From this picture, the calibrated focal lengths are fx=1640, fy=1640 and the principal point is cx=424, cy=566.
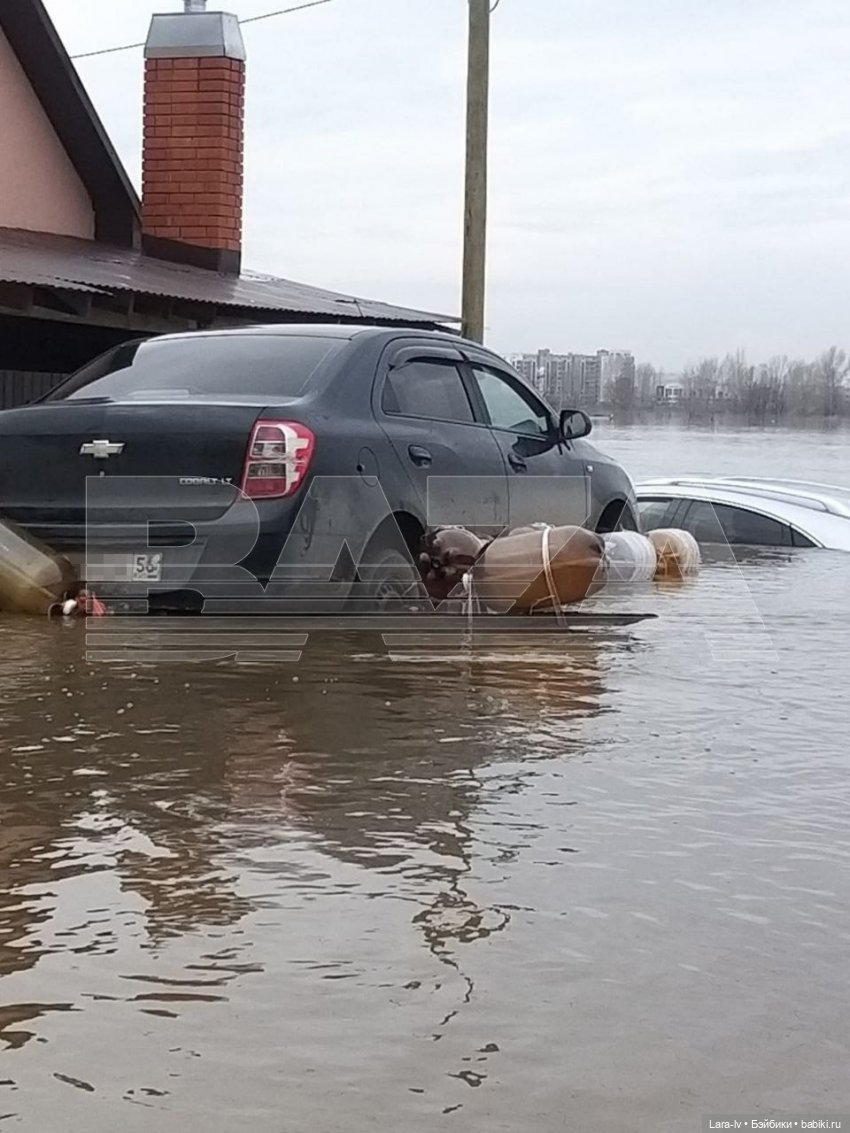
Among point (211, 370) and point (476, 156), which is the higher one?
point (476, 156)

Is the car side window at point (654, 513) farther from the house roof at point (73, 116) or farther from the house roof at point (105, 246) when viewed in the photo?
the house roof at point (73, 116)

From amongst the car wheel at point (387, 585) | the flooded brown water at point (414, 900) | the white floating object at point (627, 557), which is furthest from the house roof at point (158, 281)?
the flooded brown water at point (414, 900)

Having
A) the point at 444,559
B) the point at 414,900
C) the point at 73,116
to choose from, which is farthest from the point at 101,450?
the point at 73,116

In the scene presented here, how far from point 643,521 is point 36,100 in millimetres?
7719

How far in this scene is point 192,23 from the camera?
719 inches

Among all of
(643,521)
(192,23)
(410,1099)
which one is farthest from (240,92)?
(410,1099)

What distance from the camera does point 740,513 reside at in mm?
13703

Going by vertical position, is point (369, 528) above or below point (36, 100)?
below

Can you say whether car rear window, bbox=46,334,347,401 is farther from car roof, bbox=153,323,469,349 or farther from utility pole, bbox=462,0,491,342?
utility pole, bbox=462,0,491,342

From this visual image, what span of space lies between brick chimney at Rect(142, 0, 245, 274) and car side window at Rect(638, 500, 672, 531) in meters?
6.35

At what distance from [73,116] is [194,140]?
6.31 feet

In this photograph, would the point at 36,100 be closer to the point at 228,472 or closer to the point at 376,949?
the point at 228,472

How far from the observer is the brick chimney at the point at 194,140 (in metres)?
17.8

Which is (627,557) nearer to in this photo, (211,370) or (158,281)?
(211,370)
